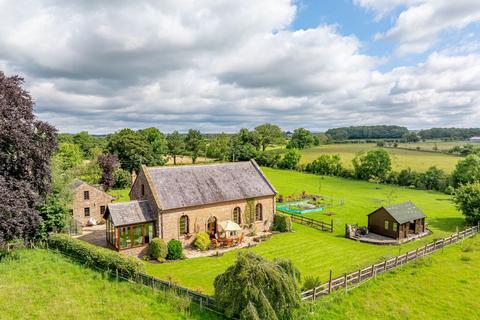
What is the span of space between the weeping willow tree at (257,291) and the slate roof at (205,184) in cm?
1342

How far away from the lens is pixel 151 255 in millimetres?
25000

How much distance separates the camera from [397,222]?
98.4ft

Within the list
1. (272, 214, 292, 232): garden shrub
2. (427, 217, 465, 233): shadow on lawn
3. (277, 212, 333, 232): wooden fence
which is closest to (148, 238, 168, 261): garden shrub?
(272, 214, 292, 232): garden shrub

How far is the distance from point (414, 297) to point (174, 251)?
55.9 ft

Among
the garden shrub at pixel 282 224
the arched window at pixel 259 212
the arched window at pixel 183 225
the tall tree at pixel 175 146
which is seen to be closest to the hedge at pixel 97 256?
the arched window at pixel 183 225

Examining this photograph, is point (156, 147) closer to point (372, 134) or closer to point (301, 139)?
point (301, 139)

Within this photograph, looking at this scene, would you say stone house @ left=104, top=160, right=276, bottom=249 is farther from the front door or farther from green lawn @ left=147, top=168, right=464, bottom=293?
green lawn @ left=147, top=168, right=464, bottom=293

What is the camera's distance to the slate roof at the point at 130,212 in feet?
81.6

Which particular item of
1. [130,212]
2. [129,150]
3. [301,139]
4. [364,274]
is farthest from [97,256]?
[301,139]

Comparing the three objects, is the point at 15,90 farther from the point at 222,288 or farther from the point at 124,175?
the point at 124,175

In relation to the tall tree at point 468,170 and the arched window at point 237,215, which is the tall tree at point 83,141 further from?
the tall tree at point 468,170

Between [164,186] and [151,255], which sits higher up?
[164,186]

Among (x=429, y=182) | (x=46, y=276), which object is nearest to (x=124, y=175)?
(x=46, y=276)

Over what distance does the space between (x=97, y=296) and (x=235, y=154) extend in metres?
82.3
